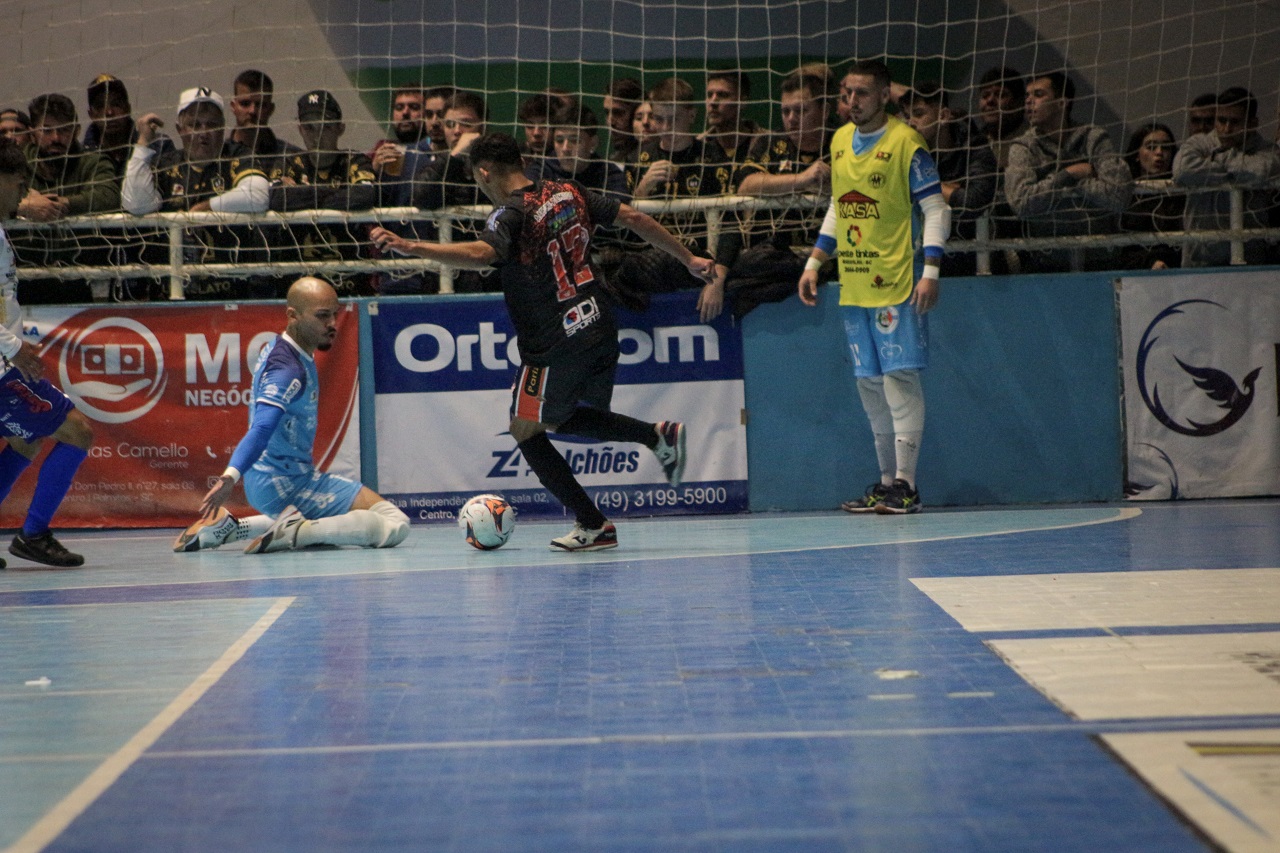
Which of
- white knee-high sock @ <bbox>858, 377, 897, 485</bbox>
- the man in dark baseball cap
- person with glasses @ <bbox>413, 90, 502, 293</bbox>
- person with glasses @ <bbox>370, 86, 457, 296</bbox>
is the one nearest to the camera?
white knee-high sock @ <bbox>858, 377, 897, 485</bbox>

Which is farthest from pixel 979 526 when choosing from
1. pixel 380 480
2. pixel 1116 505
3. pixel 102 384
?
pixel 102 384

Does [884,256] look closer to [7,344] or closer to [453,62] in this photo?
[7,344]

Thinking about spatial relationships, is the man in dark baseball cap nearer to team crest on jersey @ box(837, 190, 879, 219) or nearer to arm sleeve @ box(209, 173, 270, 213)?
arm sleeve @ box(209, 173, 270, 213)

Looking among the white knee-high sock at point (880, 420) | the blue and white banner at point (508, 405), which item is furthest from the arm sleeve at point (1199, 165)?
the blue and white banner at point (508, 405)

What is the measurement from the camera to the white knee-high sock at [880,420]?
348 inches

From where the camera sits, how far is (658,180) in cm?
936

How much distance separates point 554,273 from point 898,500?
2.86 metres

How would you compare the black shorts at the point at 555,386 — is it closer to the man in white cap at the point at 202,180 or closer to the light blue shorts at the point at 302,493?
the light blue shorts at the point at 302,493

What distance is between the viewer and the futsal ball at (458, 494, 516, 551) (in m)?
7.23

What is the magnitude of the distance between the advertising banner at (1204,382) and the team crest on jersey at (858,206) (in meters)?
1.84

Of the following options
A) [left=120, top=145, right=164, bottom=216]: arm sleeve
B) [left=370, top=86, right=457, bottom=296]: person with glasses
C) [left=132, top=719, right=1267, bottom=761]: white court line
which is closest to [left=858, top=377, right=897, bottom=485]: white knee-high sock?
[left=370, top=86, right=457, bottom=296]: person with glasses

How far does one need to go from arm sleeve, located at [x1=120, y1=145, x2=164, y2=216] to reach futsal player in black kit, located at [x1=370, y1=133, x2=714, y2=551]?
3428mm

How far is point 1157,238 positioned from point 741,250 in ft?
8.83

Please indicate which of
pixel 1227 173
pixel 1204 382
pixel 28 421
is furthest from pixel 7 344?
pixel 1227 173
